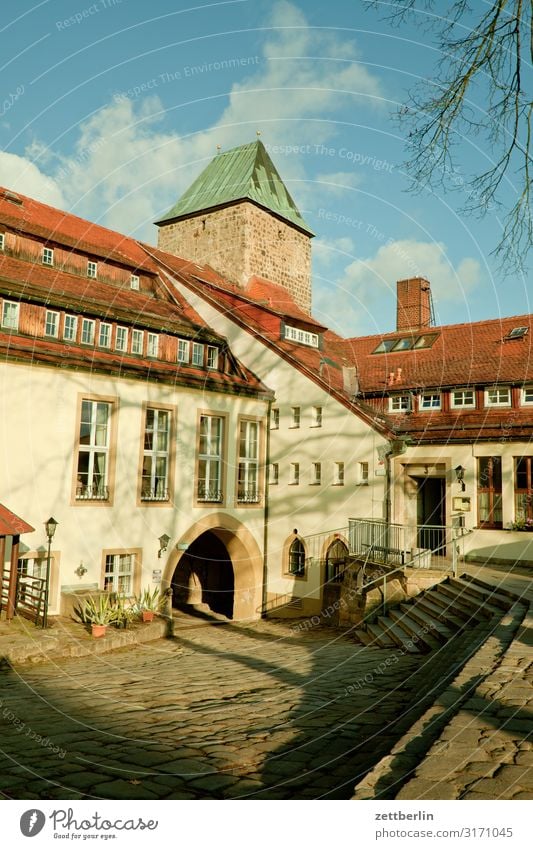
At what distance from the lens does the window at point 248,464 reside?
76.6 ft

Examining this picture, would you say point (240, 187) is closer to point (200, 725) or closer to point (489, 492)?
point (489, 492)

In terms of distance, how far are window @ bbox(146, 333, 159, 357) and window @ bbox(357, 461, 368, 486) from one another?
7583mm

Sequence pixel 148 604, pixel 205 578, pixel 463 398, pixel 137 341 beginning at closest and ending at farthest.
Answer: pixel 148 604
pixel 137 341
pixel 463 398
pixel 205 578

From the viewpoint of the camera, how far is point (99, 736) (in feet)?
22.1

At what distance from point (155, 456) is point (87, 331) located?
421cm

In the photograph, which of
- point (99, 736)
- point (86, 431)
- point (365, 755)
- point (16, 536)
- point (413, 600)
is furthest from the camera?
point (86, 431)

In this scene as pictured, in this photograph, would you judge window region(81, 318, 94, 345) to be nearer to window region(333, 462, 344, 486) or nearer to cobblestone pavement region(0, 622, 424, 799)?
window region(333, 462, 344, 486)

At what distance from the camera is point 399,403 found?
24453mm

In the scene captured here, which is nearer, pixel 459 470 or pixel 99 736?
pixel 99 736

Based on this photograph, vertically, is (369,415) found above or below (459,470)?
above

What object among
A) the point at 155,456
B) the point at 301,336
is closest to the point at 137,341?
the point at 155,456
